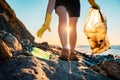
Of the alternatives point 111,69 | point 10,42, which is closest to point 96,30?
point 111,69

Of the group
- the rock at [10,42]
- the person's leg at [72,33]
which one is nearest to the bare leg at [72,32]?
the person's leg at [72,33]

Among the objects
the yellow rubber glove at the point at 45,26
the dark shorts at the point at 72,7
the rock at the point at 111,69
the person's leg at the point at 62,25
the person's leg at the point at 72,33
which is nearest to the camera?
the rock at the point at 111,69

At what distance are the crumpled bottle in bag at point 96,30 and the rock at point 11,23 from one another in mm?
5386

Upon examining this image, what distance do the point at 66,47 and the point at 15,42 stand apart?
1.57 meters

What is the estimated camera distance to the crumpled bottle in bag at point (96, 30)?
5043 mm

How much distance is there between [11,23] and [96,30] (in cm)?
608

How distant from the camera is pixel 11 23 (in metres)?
10.6

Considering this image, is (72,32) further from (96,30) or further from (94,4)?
(94,4)

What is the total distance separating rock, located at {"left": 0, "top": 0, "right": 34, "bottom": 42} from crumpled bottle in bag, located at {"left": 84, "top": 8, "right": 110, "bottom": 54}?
5.39 metres

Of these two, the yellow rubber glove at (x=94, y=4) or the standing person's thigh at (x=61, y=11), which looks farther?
the yellow rubber glove at (x=94, y=4)

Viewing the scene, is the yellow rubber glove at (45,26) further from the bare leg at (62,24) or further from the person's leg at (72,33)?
the person's leg at (72,33)

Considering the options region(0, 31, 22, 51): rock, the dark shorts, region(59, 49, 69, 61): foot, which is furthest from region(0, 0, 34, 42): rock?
region(59, 49, 69, 61): foot

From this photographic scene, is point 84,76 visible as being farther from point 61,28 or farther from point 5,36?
point 5,36

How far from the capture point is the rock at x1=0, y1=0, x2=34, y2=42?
1026 centimetres
